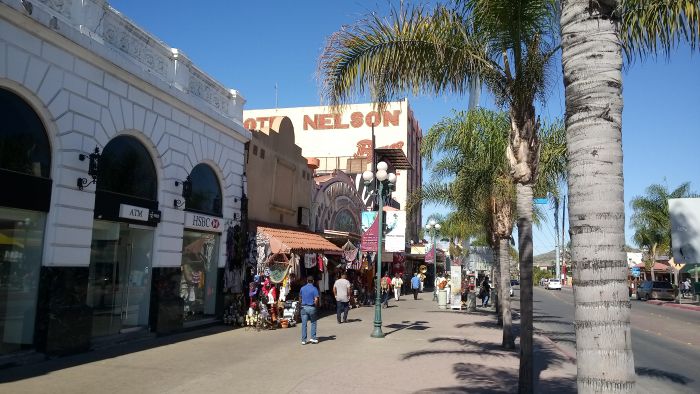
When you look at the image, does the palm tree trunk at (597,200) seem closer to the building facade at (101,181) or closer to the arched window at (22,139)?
the building facade at (101,181)

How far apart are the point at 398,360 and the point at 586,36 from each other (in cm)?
842

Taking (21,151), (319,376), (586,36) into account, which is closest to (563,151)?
(319,376)

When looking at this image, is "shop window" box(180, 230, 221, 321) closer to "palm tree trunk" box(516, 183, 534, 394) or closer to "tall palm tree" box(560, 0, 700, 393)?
"palm tree trunk" box(516, 183, 534, 394)

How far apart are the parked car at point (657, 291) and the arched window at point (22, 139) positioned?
153ft

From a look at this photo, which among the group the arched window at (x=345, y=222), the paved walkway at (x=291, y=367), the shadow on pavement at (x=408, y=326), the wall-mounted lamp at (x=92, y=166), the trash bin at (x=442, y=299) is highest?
the arched window at (x=345, y=222)

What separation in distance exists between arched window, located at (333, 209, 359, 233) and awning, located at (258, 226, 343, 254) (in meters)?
5.57

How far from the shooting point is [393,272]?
4100cm

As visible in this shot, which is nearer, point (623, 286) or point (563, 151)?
point (623, 286)

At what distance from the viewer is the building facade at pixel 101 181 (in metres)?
9.18

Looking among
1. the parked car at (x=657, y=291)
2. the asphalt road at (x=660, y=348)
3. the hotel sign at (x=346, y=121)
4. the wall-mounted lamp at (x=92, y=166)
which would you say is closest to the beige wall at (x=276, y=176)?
the wall-mounted lamp at (x=92, y=166)

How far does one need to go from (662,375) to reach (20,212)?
12493 millimetres

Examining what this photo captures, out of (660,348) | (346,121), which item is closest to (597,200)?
(660,348)

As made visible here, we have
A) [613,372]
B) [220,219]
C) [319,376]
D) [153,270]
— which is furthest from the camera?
[220,219]

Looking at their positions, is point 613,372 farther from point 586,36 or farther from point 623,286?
point 586,36
